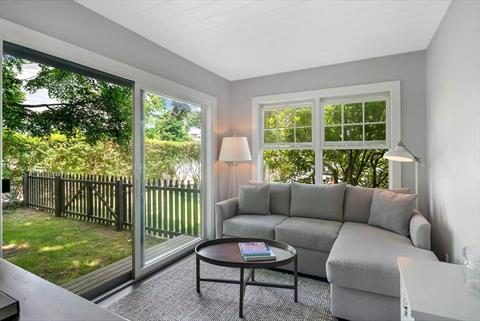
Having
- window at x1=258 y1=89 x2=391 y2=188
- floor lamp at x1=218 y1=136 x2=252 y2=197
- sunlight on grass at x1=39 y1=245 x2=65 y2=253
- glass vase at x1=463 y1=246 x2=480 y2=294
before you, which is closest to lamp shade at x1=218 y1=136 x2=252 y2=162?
floor lamp at x1=218 y1=136 x2=252 y2=197

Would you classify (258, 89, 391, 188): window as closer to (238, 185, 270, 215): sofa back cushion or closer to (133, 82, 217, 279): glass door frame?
(238, 185, 270, 215): sofa back cushion

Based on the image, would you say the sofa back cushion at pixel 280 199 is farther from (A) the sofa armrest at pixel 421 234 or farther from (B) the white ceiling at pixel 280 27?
(B) the white ceiling at pixel 280 27

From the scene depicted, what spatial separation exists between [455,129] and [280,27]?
174 cm

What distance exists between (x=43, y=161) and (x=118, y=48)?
1240 mm

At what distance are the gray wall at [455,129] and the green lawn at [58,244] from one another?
286cm

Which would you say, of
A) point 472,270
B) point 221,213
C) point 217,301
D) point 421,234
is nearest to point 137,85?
point 221,213

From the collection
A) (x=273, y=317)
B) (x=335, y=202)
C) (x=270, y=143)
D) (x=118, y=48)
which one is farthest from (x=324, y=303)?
(x=118, y=48)

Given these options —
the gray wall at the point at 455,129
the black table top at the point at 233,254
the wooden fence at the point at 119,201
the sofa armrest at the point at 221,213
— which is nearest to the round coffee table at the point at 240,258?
the black table top at the point at 233,254

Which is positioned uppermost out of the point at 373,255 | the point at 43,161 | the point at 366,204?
the point at 43,161

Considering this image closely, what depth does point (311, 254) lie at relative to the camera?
254cm

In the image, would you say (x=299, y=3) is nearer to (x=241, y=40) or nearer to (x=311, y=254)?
(x=241, y=40)

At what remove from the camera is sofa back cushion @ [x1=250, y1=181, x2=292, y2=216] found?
10.7 feet

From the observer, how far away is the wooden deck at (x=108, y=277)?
2.22 metres

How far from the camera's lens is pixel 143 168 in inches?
104
